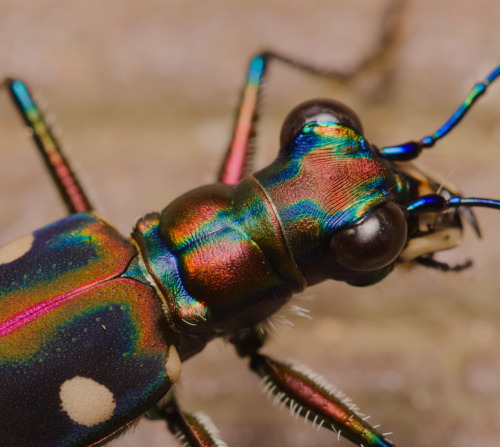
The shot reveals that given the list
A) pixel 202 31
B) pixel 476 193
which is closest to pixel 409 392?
pixel 476 193

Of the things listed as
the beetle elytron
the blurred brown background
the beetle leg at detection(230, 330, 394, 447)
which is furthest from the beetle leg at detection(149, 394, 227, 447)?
the blurred brown background

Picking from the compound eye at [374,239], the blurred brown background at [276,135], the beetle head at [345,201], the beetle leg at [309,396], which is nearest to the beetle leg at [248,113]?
the blurred brown background at [276,135]

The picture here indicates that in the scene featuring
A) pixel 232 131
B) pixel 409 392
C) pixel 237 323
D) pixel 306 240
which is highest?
pixel 232 131

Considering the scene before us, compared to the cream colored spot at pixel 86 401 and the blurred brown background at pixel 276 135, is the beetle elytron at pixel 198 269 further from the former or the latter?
Result: the blurred brown background at pixel 276 135

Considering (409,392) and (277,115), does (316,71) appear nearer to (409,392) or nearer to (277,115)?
(277,115)

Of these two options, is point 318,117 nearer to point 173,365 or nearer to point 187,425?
point 173,365
